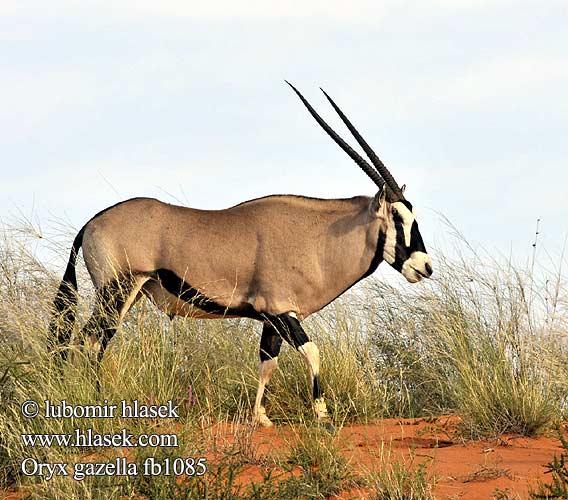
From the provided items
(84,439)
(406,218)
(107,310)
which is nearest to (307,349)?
(406,218)

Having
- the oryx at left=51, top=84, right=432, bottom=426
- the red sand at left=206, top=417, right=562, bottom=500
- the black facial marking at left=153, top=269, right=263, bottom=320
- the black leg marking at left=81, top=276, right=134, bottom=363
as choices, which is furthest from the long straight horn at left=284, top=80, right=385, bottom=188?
the black leg marking at left=81, top=276, right=134, bottom=363

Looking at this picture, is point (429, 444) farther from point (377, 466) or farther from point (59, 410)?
point (59, 410)

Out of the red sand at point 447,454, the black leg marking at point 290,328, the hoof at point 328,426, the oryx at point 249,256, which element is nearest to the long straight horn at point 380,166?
the oryx at point 249,256

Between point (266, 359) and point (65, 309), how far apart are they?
1.68 meters

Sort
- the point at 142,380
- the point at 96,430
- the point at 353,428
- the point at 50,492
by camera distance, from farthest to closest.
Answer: the point at 353,428, the point at 142,380, the point at 96,430, the point at 50,492

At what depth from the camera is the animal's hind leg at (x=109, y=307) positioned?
794cm

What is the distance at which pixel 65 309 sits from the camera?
8.16 metres

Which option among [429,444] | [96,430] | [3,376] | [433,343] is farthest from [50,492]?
[433,343]

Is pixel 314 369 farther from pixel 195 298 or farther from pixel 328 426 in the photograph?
pixel 195 298

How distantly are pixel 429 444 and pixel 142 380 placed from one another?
2.14 m

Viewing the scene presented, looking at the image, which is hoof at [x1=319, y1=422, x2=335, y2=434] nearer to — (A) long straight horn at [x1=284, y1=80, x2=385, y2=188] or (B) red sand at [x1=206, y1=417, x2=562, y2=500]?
(B) red sand at [x1=206, y1=417, x2=562, y2=500]

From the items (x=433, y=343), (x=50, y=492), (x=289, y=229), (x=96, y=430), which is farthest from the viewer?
(x=433, y=343)

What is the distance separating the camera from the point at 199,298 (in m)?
8.33

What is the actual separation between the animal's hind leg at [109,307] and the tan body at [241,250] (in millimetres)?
92
